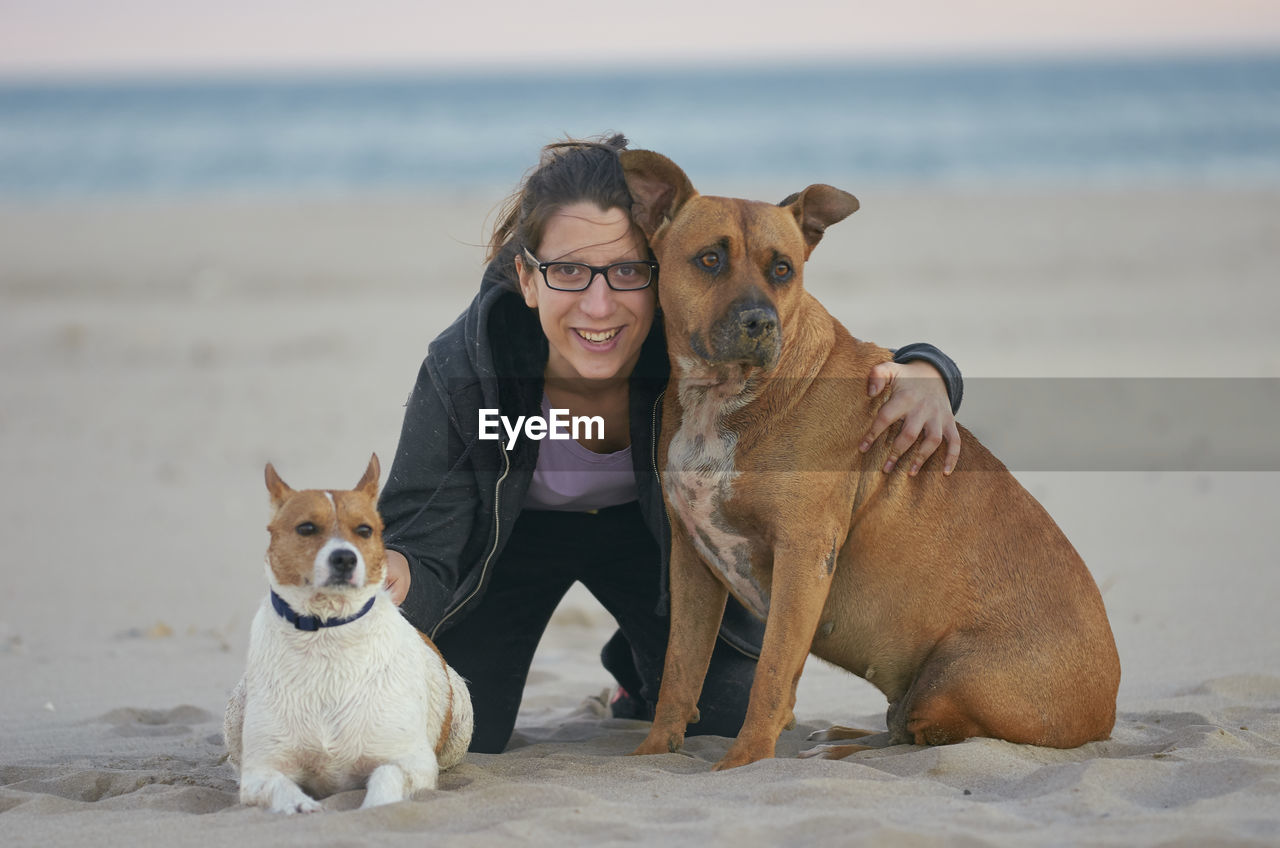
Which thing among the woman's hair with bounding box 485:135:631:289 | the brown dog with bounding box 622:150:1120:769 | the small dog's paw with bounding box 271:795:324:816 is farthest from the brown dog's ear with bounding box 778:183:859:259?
the small dog's paw with bounding box 271:795:324:816

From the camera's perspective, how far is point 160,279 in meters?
16.0

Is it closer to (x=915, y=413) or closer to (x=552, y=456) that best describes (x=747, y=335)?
(x=915, y=413)

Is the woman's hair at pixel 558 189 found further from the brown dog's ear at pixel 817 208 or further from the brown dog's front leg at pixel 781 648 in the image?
the brown dog's front leg at pixel 781 648

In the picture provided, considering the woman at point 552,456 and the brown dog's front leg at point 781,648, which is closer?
the brown dog's front leg at point 781,648

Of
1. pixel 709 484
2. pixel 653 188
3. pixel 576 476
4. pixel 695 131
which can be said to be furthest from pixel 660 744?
pixel 695 131

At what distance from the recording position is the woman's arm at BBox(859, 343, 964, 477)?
13.3 ft

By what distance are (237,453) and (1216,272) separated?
1091cm

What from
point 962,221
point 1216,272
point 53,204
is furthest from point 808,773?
point 53,204

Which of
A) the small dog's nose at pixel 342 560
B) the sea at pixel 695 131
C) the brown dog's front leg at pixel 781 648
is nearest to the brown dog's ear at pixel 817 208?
the brown dog's front leg at pixel 781 648

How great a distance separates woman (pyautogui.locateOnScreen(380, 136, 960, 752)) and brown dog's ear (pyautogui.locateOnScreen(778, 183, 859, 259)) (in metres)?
0.50

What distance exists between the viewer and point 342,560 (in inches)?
126

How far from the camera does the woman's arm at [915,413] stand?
13.3ft

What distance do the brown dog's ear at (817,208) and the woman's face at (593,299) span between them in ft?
1.71

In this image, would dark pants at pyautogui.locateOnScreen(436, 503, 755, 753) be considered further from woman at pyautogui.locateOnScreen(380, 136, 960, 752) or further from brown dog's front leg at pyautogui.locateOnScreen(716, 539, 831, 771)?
brown dog's front leg at pyautogui.locateOnScreen(716, 539, 831, 771)
